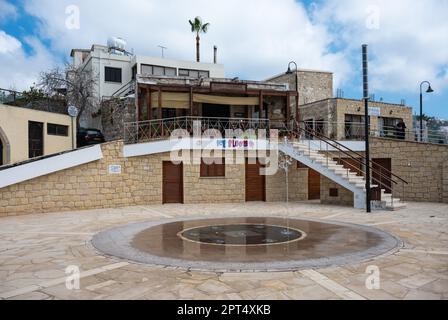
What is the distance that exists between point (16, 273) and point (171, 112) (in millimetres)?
15306

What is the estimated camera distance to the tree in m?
23.5

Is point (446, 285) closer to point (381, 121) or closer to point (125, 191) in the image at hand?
point (125, 191)

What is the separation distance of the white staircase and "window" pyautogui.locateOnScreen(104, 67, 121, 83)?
1522 centimetres

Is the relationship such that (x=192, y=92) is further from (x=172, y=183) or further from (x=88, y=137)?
(x=88, y=137)

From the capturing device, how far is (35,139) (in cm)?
1819

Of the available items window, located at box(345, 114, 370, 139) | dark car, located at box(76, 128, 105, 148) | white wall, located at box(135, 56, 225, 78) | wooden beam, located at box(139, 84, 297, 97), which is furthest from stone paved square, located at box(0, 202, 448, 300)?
white wall, located at box(135, 56, 225, 78)

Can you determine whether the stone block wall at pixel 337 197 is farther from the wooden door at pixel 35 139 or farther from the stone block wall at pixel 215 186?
the wooden door at pixel 35 139

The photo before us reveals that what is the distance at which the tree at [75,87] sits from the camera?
23.5 metres

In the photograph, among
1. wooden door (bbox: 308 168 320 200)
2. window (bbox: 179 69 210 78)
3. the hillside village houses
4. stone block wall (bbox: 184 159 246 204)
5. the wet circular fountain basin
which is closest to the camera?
the wet circular fountain basin

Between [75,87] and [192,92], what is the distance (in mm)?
9526

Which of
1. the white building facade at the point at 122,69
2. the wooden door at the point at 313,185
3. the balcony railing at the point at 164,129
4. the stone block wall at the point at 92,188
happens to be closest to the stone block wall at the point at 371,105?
the wooden door at the point at 313,185

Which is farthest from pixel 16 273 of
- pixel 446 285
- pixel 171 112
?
pixel 171 112

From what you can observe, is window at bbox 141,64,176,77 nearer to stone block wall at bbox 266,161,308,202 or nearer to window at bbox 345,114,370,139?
stone block wall at bbox 266,161,308,202

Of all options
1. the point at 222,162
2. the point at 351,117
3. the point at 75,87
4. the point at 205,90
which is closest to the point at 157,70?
the point at 75,87
